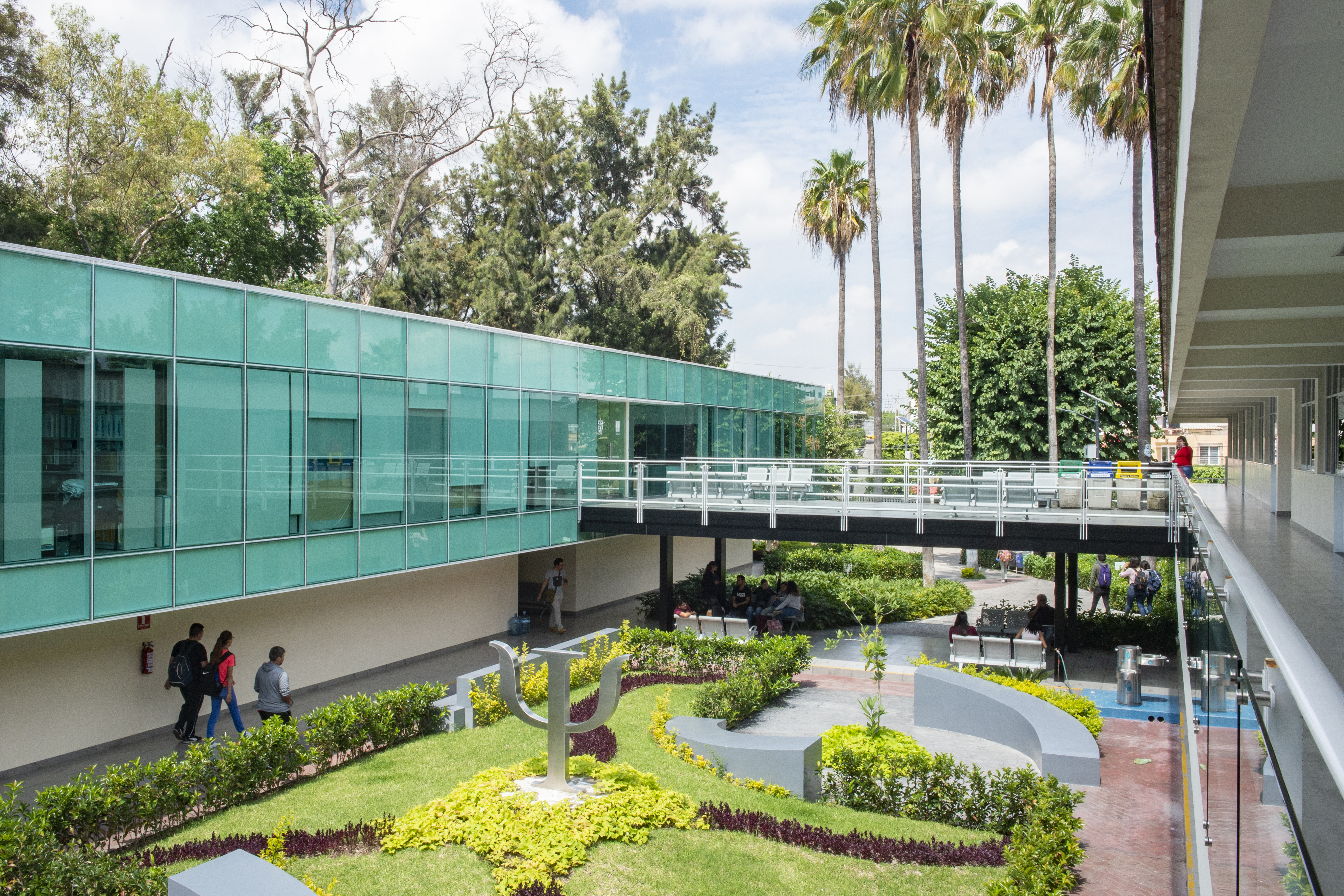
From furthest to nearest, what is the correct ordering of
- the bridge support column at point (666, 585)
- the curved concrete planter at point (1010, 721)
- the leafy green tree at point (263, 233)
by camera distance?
the leafy green tree at point (263, 233) → the bridge support column at point (666, 585) → the curved concrete planter at point (1010, 721)

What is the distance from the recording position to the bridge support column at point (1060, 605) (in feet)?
68.4

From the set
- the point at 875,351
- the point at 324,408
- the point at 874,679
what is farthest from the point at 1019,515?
the point at 875,351

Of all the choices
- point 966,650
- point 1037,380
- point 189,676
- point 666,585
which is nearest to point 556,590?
point 666,585

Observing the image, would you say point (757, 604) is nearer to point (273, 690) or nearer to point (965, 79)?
point (273, 690)

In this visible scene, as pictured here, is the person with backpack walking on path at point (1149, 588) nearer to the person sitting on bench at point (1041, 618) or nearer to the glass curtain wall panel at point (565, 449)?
the person sitting on bench at point (1041, 618)

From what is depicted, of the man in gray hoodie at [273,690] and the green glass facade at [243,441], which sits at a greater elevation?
the green glass facade at [243,441]

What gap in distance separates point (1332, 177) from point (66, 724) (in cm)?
1587

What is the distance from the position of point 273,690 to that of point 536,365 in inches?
413

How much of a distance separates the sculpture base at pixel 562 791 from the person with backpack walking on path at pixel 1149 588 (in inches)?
801

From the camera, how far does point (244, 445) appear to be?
1489 centimetres

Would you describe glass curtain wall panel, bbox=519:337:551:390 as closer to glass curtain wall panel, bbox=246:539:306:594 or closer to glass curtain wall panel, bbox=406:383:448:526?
glass curtain wall panel, bbox=406:383:448:526

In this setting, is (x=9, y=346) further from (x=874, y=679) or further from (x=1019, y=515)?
(x=1019, y=515)

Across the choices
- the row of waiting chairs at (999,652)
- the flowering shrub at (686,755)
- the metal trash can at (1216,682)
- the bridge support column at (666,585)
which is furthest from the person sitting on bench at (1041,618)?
the metal trash can at (1216,682)

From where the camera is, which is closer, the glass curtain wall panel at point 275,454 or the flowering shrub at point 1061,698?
the flowering shrub at point 1061,698
